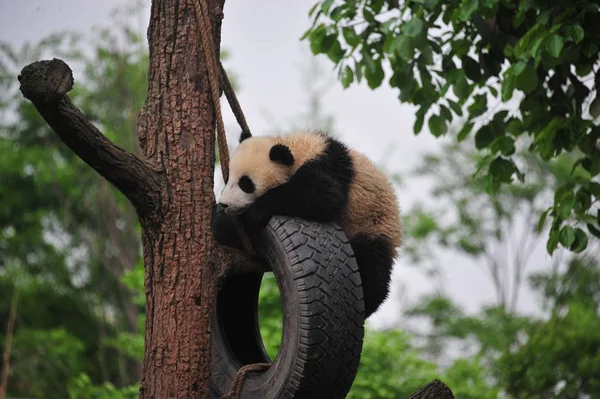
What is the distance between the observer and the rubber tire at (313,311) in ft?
9.60

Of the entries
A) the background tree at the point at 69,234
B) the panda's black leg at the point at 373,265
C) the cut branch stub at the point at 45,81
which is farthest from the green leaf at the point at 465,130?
the background tree at the point at 69,234

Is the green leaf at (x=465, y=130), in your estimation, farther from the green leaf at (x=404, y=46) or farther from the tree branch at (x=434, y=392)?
the tree branch at (x=434, y=392)

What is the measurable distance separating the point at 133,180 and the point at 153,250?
12.6 inches

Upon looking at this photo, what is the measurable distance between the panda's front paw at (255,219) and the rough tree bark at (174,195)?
160mm

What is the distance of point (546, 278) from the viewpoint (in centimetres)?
2236

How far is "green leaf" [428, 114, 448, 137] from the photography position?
482 cm

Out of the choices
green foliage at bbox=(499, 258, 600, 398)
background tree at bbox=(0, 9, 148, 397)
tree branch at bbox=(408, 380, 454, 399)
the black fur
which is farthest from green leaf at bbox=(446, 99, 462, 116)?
background tree at bbox=(0, 9, 148, 397)

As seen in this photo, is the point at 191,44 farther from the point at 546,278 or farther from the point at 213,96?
the point at 546,278

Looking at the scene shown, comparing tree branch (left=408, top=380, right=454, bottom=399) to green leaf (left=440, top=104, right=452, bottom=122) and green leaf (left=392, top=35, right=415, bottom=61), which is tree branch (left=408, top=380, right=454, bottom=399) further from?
green leaf (left=440, top=104, right=452, bottom=122)

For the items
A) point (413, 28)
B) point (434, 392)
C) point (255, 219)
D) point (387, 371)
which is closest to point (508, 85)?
point (413, 28)

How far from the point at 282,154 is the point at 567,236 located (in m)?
1.70

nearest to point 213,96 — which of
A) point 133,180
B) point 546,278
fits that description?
point 133,180

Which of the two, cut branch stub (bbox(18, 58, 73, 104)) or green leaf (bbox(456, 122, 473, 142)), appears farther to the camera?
green leaf (bbox(456, 122, 473, 142))

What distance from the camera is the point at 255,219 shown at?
10.6 ft
